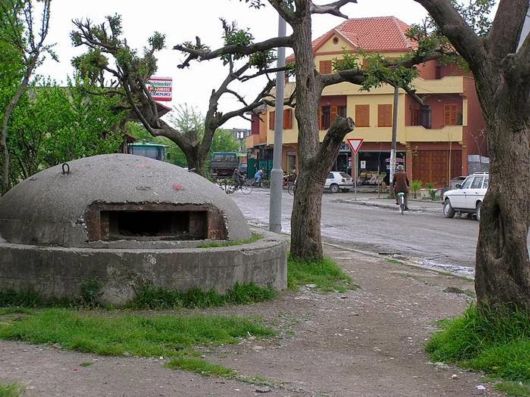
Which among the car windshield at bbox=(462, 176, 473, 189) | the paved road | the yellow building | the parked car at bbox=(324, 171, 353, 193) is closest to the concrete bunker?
the paved road

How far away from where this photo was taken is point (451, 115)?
2052 inches

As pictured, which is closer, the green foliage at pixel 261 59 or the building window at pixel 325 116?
the green foliage at pixel 261 59

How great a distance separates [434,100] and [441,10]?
47531 mm

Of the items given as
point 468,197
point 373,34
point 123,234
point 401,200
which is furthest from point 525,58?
point 373,34

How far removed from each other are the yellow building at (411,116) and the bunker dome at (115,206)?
41.0m

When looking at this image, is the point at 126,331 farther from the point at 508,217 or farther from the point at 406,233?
the point at 406,233

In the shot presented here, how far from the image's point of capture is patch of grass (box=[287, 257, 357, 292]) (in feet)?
33.9

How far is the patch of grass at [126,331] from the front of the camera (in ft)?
20.6

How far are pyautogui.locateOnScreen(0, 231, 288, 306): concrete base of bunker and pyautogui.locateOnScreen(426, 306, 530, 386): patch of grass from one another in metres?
2.78

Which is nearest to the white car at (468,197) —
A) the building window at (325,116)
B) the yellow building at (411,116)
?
the yellow building at (411,116)

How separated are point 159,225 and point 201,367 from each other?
172 inches

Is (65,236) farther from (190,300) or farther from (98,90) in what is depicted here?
(98,90)

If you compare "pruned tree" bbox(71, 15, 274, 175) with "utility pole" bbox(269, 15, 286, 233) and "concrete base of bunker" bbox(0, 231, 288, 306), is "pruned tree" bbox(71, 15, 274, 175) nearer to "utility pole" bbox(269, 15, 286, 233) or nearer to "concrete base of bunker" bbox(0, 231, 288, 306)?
"utility pole" bbox(269, 15, 286, 233)

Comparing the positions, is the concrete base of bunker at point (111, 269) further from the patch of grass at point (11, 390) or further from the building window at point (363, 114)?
the building window at point (363, 114)
